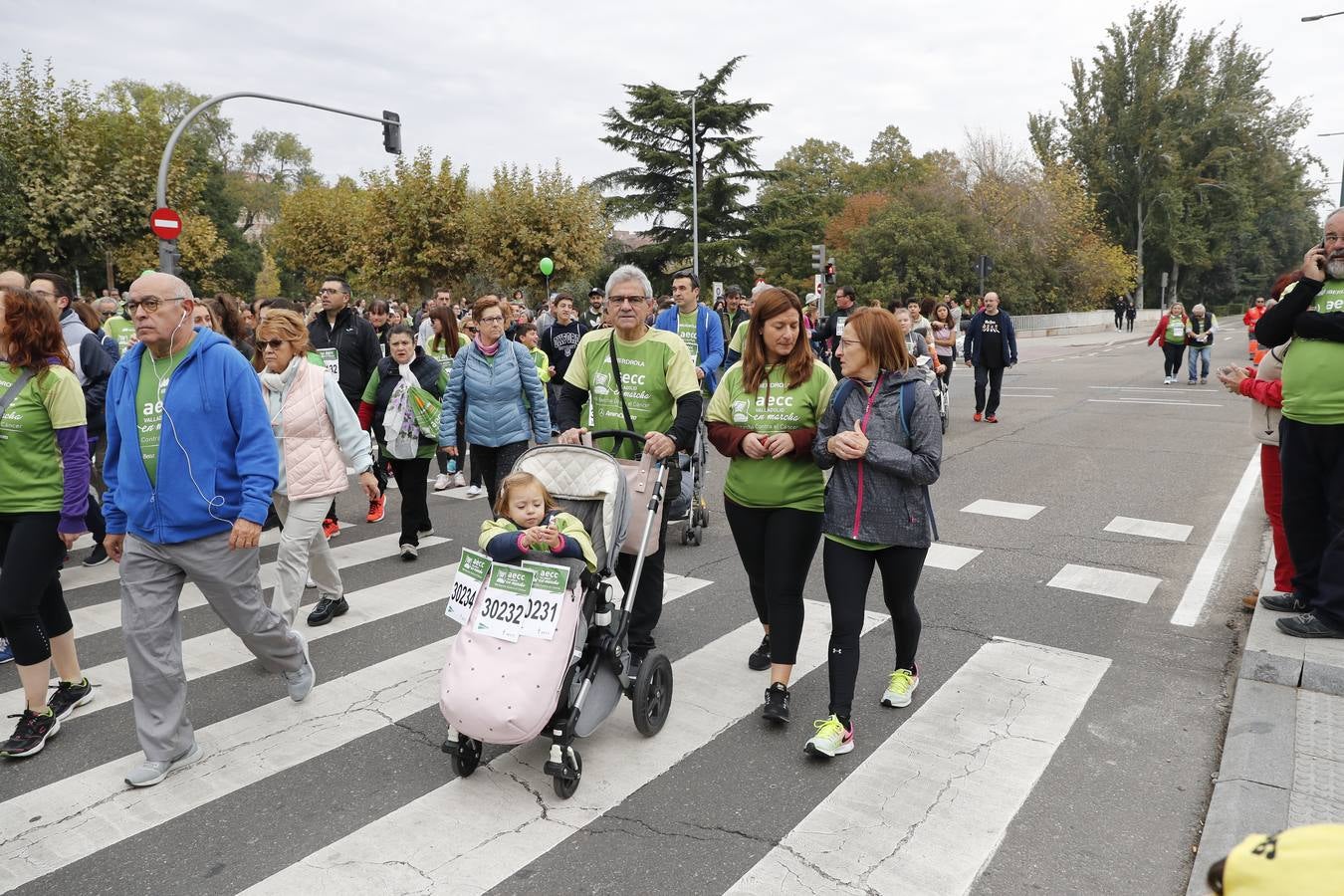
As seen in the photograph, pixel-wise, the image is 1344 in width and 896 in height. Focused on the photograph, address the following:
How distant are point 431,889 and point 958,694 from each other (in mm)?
2707

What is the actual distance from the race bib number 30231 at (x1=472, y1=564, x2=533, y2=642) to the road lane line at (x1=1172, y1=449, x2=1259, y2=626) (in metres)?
4.17

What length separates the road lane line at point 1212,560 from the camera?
19.5 ft

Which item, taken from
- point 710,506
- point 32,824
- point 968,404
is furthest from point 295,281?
point 32,824

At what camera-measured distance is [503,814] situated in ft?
11.7

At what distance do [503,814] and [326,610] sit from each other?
2764mm

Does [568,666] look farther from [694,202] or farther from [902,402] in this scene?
[694,202]

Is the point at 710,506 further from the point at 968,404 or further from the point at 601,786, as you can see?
the point at 968,404

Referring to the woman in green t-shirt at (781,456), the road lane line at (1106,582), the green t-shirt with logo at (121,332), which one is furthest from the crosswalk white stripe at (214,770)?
the green t-shirt with logo at (121,332)

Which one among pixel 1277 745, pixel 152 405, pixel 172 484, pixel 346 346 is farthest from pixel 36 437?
pixel 1277 745

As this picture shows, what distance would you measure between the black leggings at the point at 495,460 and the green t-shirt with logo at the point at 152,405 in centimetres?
305

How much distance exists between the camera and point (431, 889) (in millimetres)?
3094

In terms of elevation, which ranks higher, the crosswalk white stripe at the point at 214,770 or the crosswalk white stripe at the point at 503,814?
the crosswalk white stripe at the point at 214,770

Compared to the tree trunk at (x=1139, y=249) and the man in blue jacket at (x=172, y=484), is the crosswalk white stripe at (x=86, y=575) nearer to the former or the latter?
the man in blue jacket at (x=172, y=484)

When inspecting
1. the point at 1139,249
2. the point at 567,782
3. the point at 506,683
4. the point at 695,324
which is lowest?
the point at 567,782
